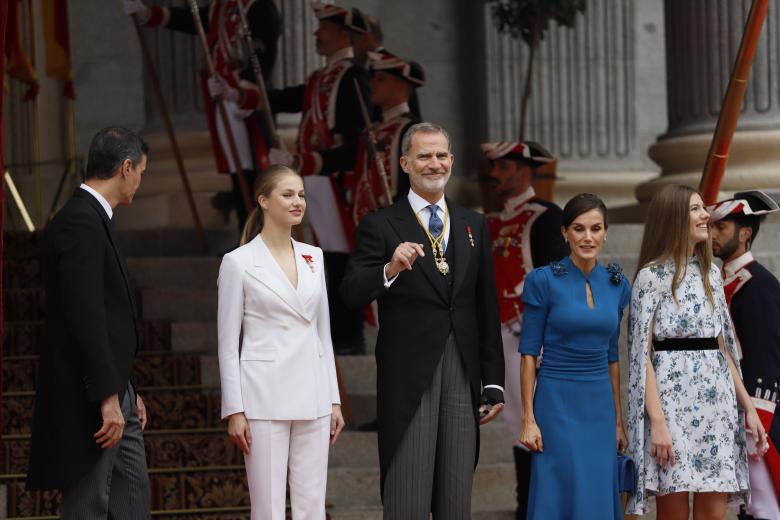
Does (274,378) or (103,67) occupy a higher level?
(103,67)

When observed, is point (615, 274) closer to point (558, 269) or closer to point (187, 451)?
point (558, 269)

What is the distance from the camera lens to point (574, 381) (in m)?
5.83

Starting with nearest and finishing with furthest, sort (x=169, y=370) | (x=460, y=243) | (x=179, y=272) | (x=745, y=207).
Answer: (x=460, y=243) → (x=745, y=207) → (x=169, y=370) → (x=179, y=272)

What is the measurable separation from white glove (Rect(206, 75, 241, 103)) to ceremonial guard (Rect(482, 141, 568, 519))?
2.21m

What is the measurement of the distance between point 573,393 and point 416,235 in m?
0.84

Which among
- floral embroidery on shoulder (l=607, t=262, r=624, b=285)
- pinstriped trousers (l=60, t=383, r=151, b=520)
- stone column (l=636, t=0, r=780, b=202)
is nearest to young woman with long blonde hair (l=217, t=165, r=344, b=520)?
pinstriped trousers (l=60, t=383, r=151, b=520)

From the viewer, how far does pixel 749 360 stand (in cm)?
636

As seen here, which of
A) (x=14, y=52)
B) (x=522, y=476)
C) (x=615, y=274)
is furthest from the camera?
(x=14, y=52)

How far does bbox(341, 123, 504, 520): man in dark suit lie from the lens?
18.2 ft

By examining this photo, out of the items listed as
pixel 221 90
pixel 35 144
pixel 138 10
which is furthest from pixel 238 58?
pixel 35 144

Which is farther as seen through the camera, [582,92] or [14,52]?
[582,92]

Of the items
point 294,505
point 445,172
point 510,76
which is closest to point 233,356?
point 294,505

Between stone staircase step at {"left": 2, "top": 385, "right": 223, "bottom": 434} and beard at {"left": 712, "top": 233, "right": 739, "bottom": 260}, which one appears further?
stone staircase step at {"left": 2, "top": 385, "right": 223, "bottom": 434}

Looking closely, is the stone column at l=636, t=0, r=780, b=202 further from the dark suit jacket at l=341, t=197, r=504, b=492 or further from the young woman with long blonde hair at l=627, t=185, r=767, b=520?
the dark suit jacket at l=341, t=197, r=504, b=492
